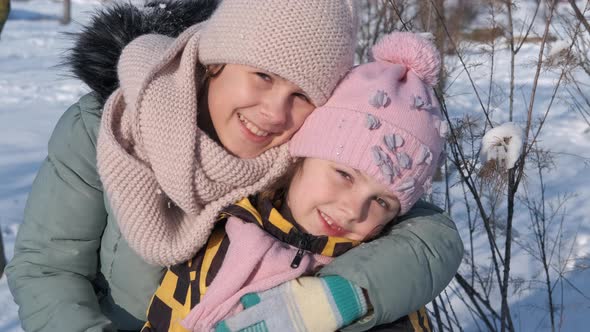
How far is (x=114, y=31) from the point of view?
210 centimetres

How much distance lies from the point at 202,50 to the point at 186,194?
1.24 feet

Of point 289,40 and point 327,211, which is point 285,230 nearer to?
point 327,211

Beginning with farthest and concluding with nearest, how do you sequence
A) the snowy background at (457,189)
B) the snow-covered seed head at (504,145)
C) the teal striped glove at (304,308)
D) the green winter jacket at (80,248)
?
1. the snowy background at (457,189)
2. the snow-covered seed head at (504,145)
3. the green winter jacket at (80,248)
4. the teal striped glove at (304,308)

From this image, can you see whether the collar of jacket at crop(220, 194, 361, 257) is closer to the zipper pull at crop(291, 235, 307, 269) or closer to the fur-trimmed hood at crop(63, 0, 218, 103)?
the zipper pull at crop(291, 235, 307, 269)

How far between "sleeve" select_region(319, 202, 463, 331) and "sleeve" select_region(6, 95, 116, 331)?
67 cm

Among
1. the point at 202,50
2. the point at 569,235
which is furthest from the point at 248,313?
the point at 569,235

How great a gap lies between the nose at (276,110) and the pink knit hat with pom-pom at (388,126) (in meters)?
0.08

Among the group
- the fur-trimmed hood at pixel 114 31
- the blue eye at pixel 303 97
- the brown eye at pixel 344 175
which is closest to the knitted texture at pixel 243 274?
the brown eye at pixel 344 175

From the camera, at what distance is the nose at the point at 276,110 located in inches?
67.4

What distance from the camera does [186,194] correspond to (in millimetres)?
1704

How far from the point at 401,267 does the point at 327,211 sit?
0.73ft

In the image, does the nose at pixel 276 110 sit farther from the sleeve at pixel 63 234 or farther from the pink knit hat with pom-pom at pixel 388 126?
the sleeve at pixel 63 234

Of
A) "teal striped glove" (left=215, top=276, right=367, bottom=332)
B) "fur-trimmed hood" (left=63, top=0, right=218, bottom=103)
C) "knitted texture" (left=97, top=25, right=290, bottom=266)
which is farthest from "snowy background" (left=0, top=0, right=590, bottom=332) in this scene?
"teal striped glove" (left=215, top=276, right=367, bottom=332)

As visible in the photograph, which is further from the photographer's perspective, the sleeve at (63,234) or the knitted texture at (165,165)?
the sleeve at (63,234)
